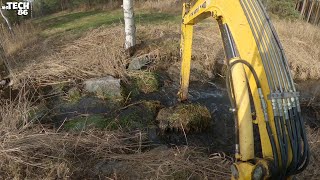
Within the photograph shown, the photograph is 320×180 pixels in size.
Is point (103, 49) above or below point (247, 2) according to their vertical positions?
below

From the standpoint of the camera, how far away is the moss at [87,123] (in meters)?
4.40

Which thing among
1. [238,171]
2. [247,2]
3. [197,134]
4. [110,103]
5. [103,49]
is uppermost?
[247,2]

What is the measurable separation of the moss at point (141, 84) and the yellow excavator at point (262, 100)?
380 cm

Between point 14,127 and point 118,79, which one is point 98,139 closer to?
point 14,127

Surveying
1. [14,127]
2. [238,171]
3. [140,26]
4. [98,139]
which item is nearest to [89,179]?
[98,139]

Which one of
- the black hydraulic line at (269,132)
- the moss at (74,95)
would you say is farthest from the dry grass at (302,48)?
the black hydraulic line at (269,132)

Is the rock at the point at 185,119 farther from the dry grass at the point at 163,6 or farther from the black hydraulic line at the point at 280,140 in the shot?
the dry grass at the point at 163,6

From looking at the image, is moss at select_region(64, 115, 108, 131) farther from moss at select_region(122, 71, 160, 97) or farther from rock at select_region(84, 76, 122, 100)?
moss at select_region(122, 71, 160, 97)

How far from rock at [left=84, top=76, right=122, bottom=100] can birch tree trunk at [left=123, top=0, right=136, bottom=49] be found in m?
1.63

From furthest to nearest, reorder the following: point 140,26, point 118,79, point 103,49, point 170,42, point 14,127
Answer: point 140,26 → point 170,42 → point 103,49 → point 118,79 → point 14,127

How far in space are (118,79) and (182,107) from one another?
175 centimetres

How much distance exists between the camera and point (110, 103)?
549cm

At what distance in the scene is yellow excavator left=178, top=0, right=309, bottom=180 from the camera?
2.05 m

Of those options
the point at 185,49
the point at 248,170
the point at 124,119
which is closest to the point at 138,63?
the point at 185,49
